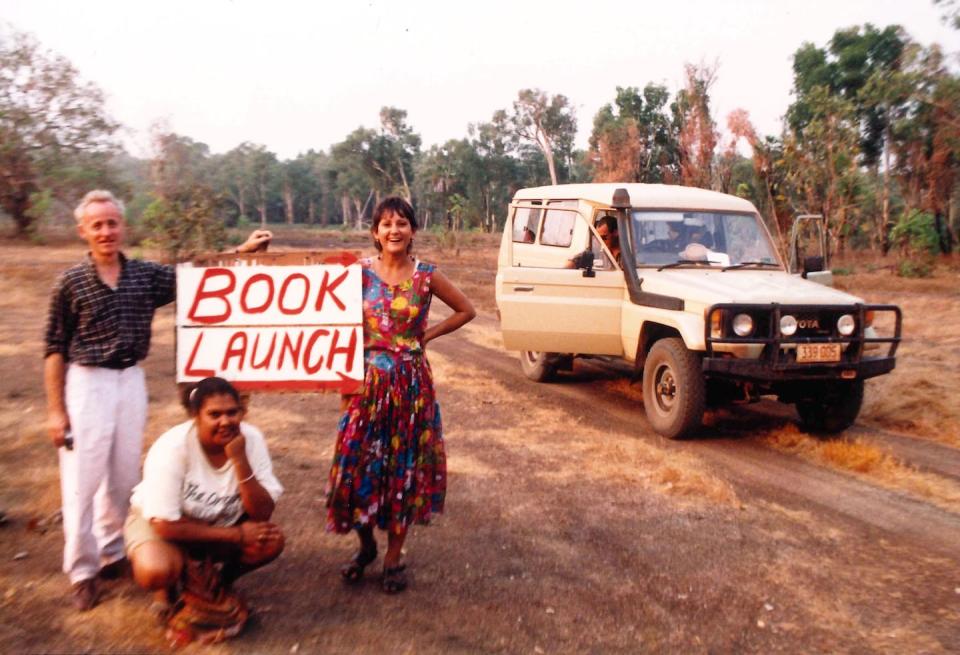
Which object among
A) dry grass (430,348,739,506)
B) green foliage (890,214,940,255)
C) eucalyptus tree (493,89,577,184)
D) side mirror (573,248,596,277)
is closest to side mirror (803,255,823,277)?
side mirror (573,248,596,277)

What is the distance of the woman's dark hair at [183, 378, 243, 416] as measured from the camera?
10.7 feet

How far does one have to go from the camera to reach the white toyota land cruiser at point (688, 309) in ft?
19.7

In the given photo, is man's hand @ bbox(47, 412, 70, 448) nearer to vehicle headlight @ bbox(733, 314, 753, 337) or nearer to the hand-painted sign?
the hand-painted sign

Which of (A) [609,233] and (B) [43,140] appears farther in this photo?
(B) [43,140]

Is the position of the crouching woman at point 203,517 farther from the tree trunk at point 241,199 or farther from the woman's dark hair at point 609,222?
the tree trunk at point 241,199

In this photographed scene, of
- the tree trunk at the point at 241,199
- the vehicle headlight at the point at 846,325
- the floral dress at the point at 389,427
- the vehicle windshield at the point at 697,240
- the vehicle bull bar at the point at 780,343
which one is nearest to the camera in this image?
the floral dress at the point at 389,427

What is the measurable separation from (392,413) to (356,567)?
0.79 metres

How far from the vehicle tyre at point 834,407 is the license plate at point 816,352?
612mm

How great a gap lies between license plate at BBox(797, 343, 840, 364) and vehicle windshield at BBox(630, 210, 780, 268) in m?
1.38

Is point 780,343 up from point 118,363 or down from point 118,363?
down

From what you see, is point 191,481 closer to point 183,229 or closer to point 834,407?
point 834,407

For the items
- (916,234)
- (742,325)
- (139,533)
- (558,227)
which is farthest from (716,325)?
(916,234)

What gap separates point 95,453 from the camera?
11.4 ft

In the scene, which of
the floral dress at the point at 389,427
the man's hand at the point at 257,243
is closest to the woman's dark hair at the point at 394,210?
the floral dress at the point at 389,427
